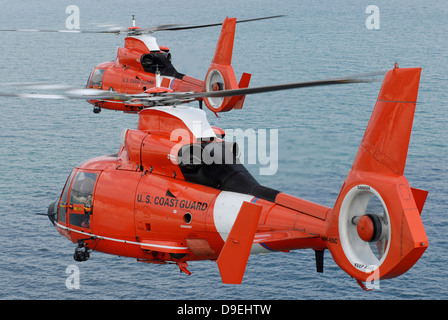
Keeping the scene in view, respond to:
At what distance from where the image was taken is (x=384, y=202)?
72.1ft

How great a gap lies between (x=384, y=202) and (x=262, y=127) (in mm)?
67321

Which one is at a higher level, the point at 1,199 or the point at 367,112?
the point at 367,112

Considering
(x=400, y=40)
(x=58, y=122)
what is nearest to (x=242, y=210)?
(x=58, y=122)

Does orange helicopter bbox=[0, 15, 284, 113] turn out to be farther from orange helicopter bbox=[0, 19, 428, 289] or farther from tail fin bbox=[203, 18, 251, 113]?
orange helicopter bbox=[0, 19, 428, 289]

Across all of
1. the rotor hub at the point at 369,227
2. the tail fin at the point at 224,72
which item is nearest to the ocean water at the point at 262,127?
the tail fin at the point at 224,72

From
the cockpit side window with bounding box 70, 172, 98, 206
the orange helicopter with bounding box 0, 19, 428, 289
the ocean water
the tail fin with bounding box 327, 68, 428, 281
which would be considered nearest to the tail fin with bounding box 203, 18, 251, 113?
the ocean water

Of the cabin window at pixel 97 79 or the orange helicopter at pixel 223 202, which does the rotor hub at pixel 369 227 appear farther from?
the cabin window at pixel 97 79

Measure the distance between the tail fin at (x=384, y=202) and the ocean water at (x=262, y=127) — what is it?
4.38 ft

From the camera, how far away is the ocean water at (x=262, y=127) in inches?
2290

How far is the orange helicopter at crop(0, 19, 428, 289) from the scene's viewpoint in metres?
22.0

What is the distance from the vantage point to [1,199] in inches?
3002

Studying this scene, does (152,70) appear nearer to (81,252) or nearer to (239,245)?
(81,252)

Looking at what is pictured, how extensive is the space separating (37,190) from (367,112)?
46.5 meters
